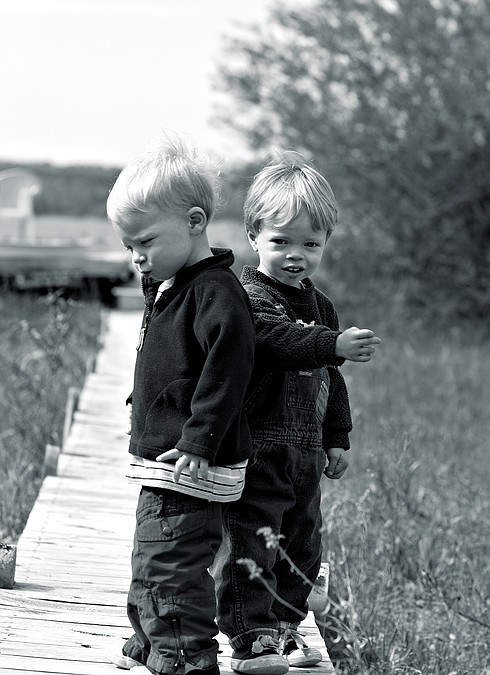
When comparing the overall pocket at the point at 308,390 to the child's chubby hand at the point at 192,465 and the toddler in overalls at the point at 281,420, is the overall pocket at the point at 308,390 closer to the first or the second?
the toddler in overalls at the point at 281,420

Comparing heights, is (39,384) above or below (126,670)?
below

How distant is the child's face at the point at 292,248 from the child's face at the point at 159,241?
301 mm

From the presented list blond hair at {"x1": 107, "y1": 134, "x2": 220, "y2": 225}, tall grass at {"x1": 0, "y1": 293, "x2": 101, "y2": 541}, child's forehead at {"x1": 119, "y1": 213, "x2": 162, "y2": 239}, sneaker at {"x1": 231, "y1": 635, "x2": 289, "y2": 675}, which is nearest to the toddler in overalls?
sneaker at {"x1": 231, "y1": 635, "x2": 289, "y2": 675}

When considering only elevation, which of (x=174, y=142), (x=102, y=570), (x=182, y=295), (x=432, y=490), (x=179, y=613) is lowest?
(x=432, y=490)

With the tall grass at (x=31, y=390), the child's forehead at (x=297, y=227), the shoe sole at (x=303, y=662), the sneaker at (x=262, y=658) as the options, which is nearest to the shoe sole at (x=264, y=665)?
the sneaker at (x=262, y=658)

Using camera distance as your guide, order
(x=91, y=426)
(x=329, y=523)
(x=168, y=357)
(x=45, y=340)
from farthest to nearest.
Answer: (x=45, y=340) < (x=91, y=426) < (x=329, y=523) < (x=168, y=357)

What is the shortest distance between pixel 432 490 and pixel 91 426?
1.86m

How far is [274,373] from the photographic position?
316 centimetres

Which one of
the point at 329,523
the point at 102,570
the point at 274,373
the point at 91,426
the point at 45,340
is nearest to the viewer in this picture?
the point at 274,373

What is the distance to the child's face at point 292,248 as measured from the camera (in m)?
→ 3.20

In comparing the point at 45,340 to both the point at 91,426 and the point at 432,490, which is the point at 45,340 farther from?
the point at 432,490

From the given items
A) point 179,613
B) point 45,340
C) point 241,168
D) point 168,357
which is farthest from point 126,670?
point 241,168

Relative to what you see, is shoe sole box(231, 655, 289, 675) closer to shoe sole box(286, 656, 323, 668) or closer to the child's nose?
shoe sole box(286, 656, 323, 668)

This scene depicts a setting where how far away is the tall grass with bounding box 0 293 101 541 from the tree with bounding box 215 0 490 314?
4.40 meters
